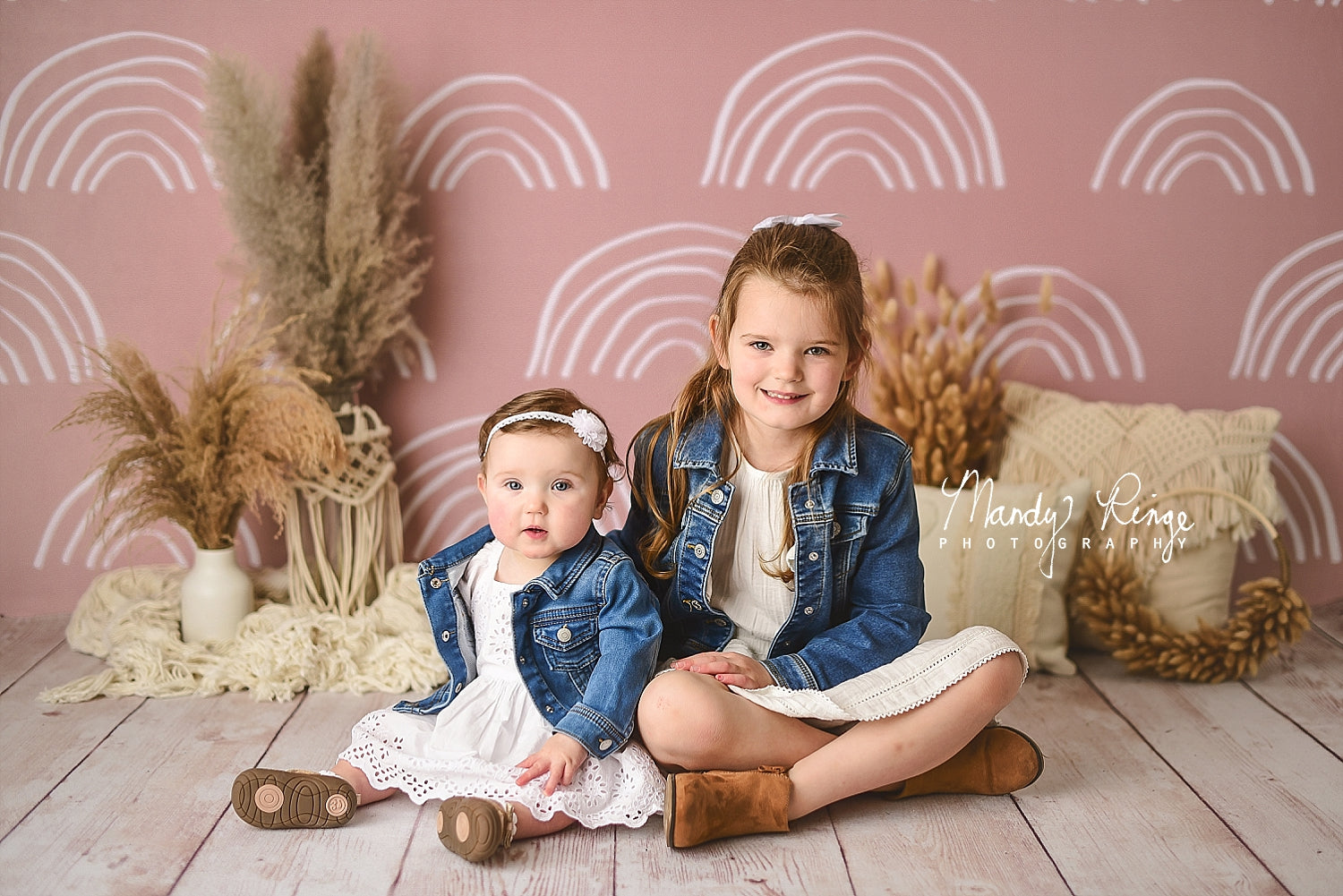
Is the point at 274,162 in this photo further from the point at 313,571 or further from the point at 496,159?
the point at 313,571

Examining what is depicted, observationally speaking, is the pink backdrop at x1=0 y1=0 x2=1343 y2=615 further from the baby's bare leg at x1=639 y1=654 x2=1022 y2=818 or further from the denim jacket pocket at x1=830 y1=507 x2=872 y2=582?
the baby's bare leg at x1=639 y1=654 x2=1022 y2=818

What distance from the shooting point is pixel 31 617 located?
94.6 inches

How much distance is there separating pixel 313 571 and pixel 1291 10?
7.39 ft

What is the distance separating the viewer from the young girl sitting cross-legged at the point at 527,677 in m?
1.49

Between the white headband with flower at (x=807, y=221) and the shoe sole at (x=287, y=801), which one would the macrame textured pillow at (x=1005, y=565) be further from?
the shoe sole at (x=287, y=801)

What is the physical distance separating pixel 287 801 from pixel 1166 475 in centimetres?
166

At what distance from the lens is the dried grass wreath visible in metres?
2.10

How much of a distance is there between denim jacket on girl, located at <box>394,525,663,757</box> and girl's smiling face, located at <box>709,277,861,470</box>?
0.97 feet

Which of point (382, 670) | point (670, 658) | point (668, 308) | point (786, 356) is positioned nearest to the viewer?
point (786, 356)

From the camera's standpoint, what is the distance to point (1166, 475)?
2221mm

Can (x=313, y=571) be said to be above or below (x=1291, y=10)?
below

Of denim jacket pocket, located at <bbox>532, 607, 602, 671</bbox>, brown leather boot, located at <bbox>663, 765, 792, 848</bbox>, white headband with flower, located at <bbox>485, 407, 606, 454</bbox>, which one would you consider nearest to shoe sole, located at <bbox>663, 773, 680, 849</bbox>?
brown leather boot, located at <bbox>663, 765, 792, 848</bbox>

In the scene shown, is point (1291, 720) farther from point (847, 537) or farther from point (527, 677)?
point (527, 677)

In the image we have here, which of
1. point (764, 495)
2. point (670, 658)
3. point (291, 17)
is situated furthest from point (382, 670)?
point (291, 17)
